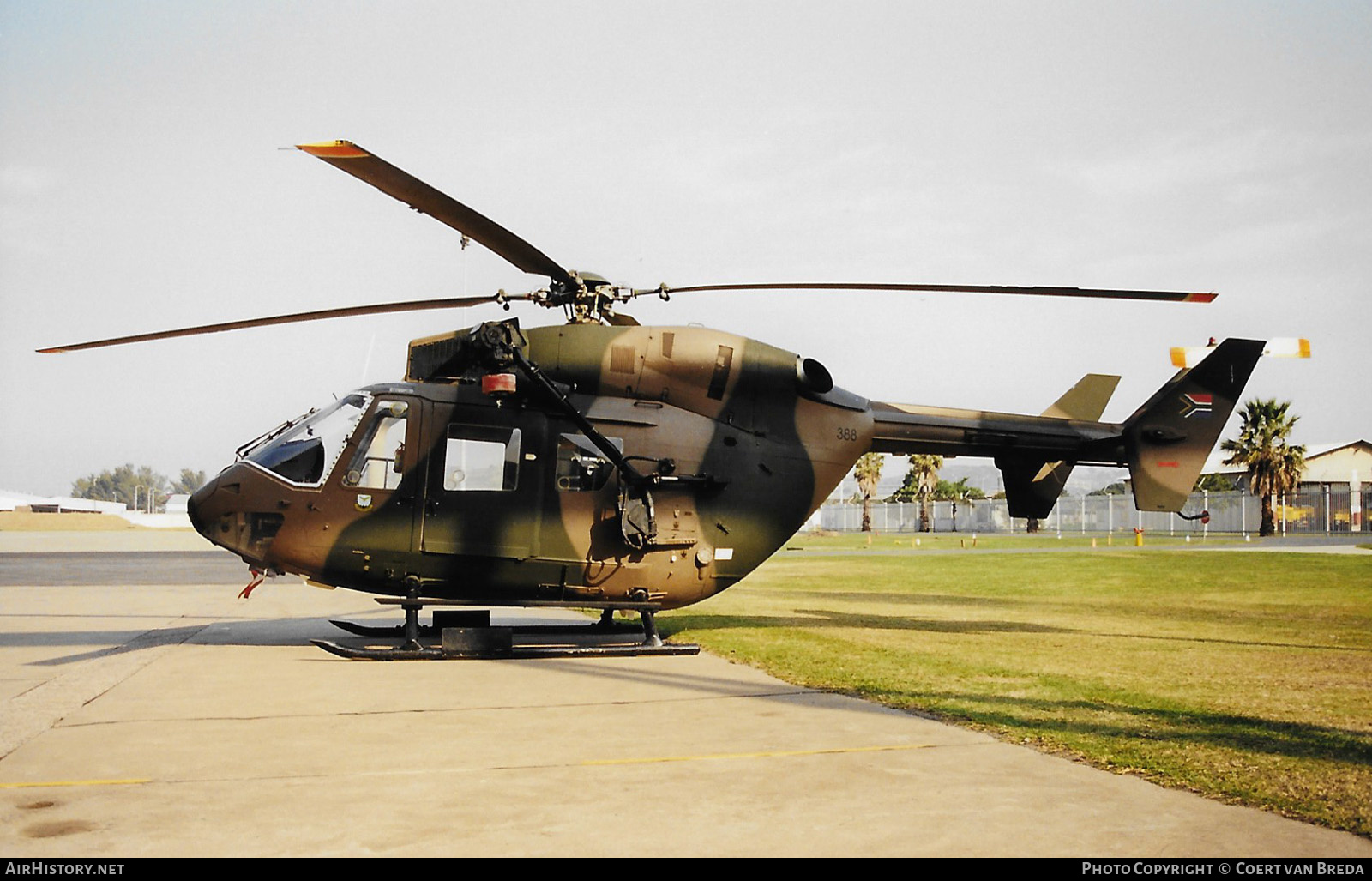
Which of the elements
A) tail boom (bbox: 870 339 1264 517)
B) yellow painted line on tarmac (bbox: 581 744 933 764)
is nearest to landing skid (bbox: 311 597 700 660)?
tail boom (bbox: 870 339 1264 517)

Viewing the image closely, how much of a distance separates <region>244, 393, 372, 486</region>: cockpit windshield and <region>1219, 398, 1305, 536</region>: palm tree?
65.6 m

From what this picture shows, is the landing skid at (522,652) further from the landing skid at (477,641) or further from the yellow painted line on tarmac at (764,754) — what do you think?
the yellow painted line on tarmac at (764,754)

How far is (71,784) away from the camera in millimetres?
5504

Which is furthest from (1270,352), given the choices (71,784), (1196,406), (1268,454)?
(1268,454)

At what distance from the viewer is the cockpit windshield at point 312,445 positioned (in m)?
Answer: 10.7

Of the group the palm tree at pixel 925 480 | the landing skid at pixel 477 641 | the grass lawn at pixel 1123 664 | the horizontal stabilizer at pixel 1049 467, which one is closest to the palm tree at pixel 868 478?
the palm tree at pixel 925 480

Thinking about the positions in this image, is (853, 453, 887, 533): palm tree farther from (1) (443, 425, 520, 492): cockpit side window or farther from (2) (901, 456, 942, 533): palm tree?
(1) (443, 425, 520, 492): cockpit side window

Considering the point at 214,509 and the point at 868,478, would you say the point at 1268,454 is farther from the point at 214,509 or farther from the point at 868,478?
the point at 214,509

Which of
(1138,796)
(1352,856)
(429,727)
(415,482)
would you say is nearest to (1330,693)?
(1138,796)

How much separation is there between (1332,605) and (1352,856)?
16128 millimetres

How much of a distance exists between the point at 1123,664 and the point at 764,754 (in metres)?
5.52

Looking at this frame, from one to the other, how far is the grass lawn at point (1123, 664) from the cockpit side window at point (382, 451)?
386cm

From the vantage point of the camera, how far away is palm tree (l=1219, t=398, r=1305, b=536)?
213ft

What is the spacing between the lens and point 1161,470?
1334cm
